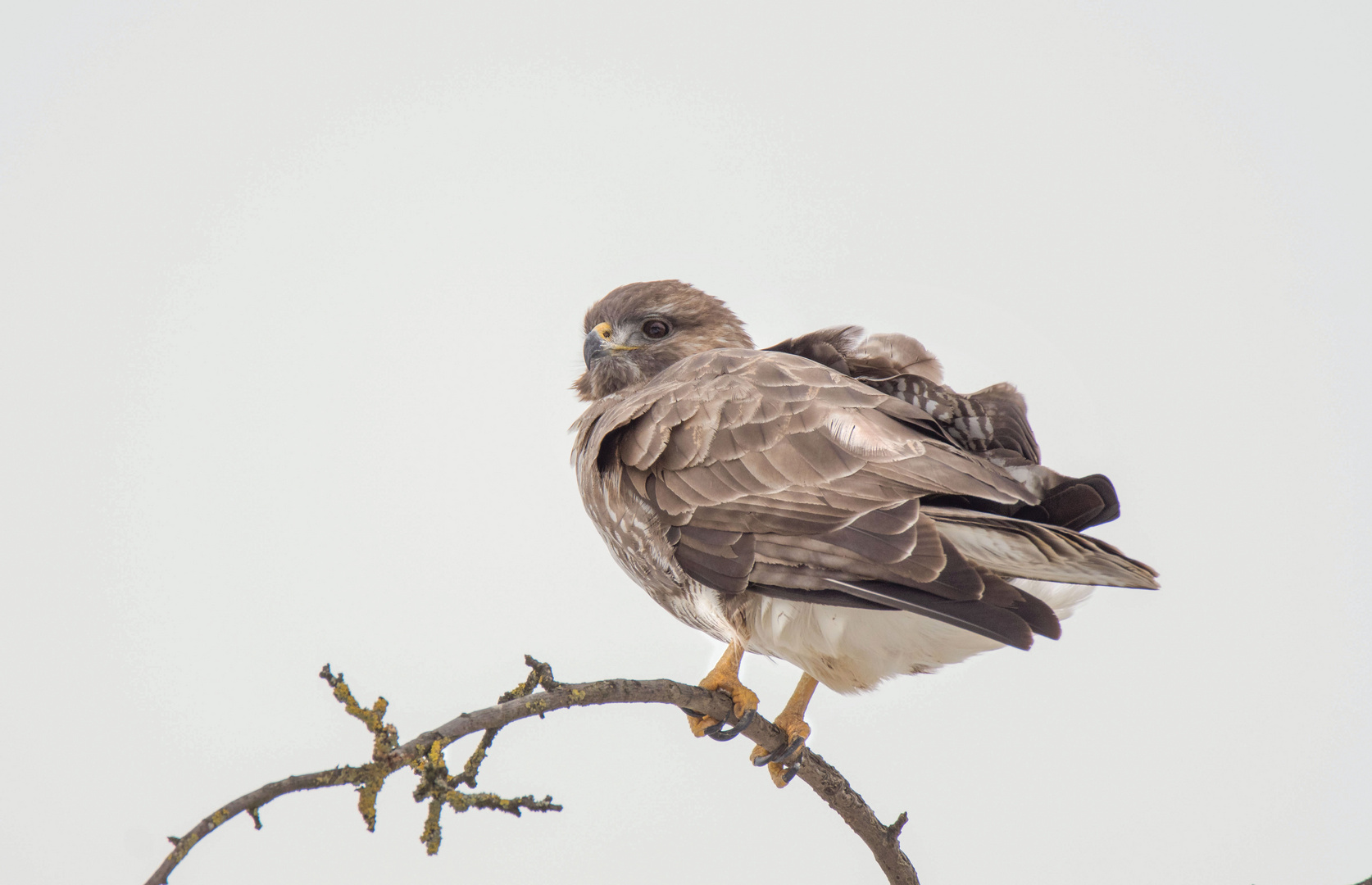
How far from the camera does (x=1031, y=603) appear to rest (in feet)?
7.45

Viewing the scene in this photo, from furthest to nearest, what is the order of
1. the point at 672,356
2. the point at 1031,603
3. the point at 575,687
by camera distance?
the point at 672,356 < the point at 575,687 < the point at 1031,603

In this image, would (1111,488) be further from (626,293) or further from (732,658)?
(626,293)

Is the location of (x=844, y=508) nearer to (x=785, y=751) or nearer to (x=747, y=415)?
(x=747, y=415)

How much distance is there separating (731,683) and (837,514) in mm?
768

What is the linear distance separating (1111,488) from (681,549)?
113 cm

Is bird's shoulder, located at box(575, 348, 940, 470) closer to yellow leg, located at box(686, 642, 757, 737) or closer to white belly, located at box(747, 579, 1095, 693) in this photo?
white belly, located at box(747, 579, 1095, 693)

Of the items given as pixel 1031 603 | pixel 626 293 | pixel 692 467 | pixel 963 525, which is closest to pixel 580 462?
pixel 692 467

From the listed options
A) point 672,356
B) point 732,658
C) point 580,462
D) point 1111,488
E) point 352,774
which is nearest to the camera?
point 352,774

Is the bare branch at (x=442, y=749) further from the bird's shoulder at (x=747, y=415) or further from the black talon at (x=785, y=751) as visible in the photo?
the bird's shoulder at (x=747, y=415)

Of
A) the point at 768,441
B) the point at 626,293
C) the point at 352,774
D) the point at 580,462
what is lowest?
the point at 352,774

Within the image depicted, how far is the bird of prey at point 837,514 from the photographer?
241cm

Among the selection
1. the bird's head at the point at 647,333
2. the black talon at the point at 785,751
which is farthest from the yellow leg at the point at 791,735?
the bird's head at the point at 647,333

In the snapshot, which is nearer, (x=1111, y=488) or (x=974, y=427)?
(x=1111, y=488)

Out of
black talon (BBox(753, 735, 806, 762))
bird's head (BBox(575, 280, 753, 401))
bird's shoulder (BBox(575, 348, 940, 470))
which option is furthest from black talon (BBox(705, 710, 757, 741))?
bird's head (BBox(575, 280, 753, 401))
